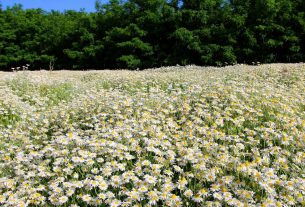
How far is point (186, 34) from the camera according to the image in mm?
34469

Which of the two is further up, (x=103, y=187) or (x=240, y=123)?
(x=240, y=123)

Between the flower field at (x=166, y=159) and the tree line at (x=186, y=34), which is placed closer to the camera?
the flower field at (x=166, y=159)

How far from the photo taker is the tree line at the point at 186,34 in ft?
111

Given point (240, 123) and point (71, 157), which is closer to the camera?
point (71, 157)

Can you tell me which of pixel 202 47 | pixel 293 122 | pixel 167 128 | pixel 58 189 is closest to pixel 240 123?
pixel 293 122

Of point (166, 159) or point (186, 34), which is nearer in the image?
point (166, 159)

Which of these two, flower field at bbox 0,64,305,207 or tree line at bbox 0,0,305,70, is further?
tree line at bbox 0,0,305,70

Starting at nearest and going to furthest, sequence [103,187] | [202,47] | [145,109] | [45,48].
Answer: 1. [103,187]
2. [145,109]
3. [202,47]
4. [45,48]

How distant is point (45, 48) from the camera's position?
49562 mm

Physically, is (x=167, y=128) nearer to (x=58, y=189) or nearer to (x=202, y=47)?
(x=58, y=189)

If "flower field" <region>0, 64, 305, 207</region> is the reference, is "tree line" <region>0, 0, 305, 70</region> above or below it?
above

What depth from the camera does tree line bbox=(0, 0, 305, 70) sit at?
33969 millimetres

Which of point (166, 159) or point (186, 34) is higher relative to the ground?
point (186, 34)

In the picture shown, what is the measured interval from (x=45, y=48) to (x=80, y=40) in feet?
26.8
